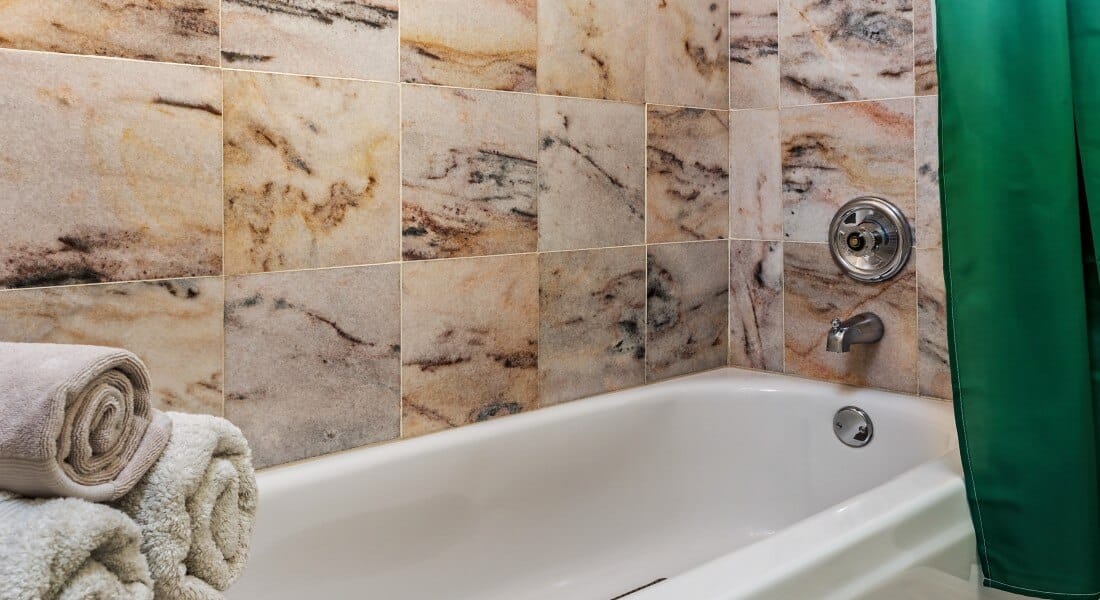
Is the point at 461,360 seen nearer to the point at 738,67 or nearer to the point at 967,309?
the point at 967,309

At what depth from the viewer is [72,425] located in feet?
2.43

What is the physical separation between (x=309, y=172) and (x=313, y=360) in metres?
0.33

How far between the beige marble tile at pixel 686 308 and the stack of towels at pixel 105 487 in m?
1.49

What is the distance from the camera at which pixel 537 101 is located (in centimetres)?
195

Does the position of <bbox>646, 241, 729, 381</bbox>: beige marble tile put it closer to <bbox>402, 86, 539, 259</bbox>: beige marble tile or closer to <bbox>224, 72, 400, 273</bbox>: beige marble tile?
<bbox>402, 86, 539, 259</bbox>: beige marble tile

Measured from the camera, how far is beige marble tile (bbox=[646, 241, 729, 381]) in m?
2.27

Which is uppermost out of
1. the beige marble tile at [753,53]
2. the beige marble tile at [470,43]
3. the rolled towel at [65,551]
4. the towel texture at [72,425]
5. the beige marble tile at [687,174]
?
the beige marble tile at [753,53]

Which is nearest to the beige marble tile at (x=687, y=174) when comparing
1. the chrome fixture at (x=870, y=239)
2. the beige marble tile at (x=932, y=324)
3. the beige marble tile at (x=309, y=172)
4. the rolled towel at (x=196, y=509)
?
the chrome fixture at (x=870, y=239)

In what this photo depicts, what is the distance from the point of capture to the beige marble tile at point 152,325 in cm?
133

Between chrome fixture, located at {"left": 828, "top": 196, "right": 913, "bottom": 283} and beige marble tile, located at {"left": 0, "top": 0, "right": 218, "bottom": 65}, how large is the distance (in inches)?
56.8

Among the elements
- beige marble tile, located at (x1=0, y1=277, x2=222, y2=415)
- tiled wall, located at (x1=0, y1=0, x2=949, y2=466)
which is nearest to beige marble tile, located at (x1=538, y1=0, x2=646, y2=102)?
tiled wall, located at (x1=0, y1=0, x2=949, y2=466)

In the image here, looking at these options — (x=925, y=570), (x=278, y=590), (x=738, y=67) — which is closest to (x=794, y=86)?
(x=738, y=67)

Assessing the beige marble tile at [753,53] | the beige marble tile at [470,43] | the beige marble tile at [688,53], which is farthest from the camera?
the beige marble tile at [753,53]

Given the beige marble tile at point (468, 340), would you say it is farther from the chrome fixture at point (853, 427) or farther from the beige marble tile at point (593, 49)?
the chrome fixture at point (853, 427)
